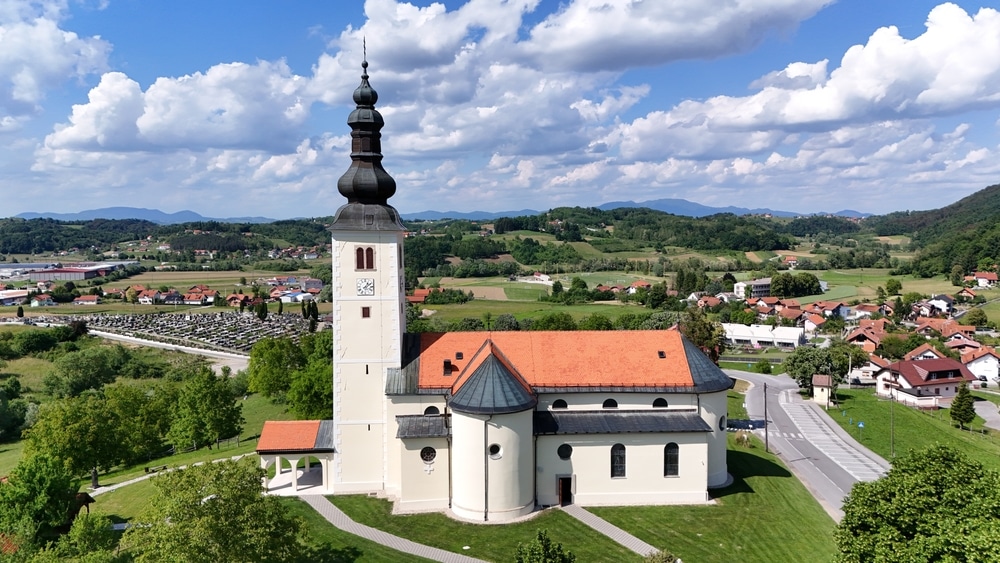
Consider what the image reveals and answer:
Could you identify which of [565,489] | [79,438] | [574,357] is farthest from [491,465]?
[79,438]

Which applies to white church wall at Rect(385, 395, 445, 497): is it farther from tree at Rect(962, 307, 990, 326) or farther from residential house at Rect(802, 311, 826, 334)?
tree at Rect(962, 307, 990, 326)

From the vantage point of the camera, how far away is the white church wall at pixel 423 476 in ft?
121

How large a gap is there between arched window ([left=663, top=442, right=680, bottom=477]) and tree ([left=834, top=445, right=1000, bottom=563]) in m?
12.5

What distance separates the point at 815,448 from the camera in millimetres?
52406

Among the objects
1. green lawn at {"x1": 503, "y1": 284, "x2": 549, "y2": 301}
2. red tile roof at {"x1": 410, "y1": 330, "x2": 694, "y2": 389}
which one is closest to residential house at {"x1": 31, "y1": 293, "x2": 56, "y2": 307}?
green lawn at {"x1": 503, "y1": 284, "x2": 549, "y2": 301}

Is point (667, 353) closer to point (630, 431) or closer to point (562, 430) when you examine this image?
point (630, 431)

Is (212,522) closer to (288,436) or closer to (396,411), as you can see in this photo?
(396,411)

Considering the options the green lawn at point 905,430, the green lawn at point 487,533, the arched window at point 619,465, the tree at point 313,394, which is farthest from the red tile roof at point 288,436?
the green lawn at point 905,430

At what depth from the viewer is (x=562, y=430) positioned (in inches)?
1471

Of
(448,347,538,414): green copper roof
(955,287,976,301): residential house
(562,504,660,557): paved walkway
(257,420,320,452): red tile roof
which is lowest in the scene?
(562,504,660,557): paved walkway

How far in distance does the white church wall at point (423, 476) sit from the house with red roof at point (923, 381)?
62.0 meters

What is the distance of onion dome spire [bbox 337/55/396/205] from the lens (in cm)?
3772

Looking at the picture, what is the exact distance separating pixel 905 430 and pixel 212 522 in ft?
198

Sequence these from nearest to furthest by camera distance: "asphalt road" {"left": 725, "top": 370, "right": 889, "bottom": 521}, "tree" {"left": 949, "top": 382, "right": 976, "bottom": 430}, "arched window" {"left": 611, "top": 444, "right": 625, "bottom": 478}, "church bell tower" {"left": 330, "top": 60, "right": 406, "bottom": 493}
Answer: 1. "arched window" {"left": 611, "top": 444, "right": 625, "bottom": 478}
2. "church bell tower" {"left": 330, "top": 60, "right": 406, "bottom": 493}
3. "asphalt road" {"left": 725, "top": 370, "right": 889, "bottom": 521}
4. "tree" {"left": 949, "top": 382, "right": 976, "bottom": 430}
